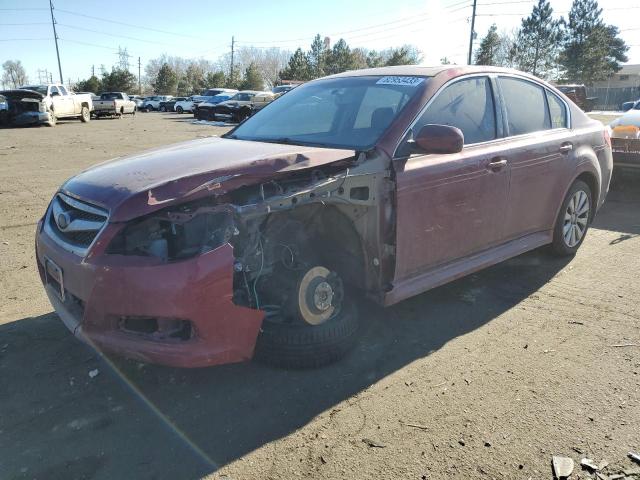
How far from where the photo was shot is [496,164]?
3965 mm

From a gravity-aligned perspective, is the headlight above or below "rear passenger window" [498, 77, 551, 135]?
below

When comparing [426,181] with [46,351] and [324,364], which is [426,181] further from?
[46,351]

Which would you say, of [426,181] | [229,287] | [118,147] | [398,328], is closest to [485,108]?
[426,181]

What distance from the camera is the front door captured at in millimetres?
3432

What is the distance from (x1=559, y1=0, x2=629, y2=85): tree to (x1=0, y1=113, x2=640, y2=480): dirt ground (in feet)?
220

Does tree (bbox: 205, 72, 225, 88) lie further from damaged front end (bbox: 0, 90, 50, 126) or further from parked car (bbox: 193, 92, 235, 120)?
damaged front end (bbox: 0, 90, 50, 126)

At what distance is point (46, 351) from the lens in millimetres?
3439

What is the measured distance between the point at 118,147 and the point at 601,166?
42.8 feet

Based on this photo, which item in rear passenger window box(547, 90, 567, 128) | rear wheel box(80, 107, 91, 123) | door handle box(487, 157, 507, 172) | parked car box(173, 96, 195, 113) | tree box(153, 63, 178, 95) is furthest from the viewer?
tree box(153, 63, 178, 95)

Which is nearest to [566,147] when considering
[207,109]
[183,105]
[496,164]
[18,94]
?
[496,164]

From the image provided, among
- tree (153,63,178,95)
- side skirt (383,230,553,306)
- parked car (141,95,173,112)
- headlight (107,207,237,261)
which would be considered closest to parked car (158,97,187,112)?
parked car (141,95,173,112)

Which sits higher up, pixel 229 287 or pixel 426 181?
pixel 426 181

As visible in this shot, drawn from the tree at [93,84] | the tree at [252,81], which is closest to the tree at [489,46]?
the tree at [252,81]

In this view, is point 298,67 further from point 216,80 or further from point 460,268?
point 460,268
